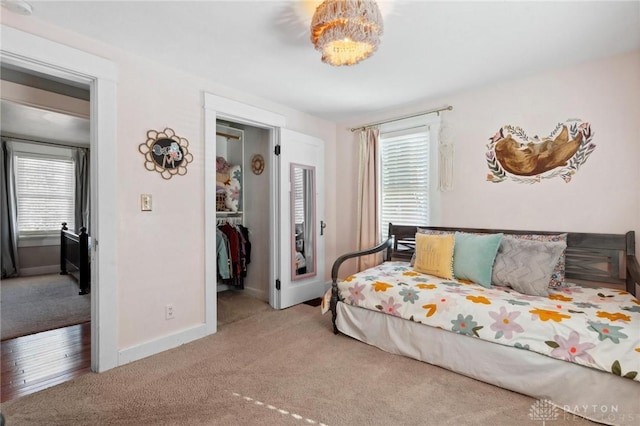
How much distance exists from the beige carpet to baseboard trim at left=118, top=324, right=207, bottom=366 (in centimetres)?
7

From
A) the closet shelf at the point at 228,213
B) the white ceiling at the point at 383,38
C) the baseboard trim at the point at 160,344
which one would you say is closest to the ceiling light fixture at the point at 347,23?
the white ceiling at the point at 383,38

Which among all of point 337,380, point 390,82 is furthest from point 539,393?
point 390,82

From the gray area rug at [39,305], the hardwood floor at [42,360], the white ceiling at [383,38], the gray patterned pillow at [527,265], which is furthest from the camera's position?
the gray area rug at [39,305]

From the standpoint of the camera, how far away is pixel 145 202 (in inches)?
93.7

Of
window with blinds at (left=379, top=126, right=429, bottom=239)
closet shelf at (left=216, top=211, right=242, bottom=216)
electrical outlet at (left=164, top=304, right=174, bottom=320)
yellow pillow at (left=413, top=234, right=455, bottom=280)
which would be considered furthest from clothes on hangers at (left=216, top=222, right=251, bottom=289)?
yellow pillow at (left=413, top=234, right=455, bottom=280)

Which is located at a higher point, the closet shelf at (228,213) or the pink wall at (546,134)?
the pink wall at (546,134)

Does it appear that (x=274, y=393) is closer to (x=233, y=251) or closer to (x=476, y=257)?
(x=476, y=257)

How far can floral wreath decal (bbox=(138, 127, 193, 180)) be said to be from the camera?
2.39 m

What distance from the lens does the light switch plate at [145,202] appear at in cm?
236

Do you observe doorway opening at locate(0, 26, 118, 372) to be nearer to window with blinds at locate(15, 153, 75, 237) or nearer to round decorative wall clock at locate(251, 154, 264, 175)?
round decorative wall clock at locate(251, 154, 264, 175)

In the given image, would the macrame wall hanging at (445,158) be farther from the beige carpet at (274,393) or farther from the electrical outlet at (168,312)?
the electrical outlet at (168,312)

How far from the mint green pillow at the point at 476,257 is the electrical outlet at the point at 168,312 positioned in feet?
8.05

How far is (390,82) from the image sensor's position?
2.84 metres

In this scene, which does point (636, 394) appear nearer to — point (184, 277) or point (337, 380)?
point (337, 380)
